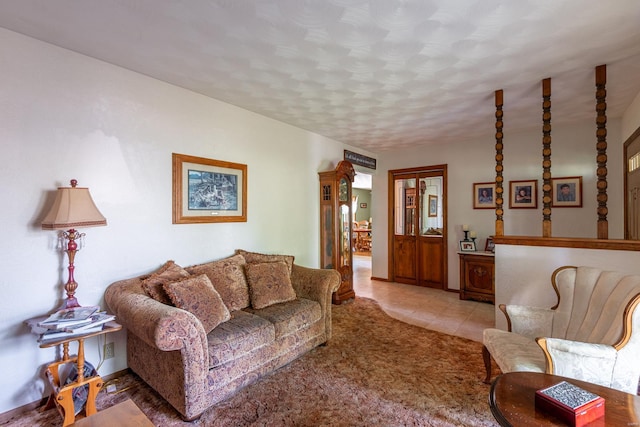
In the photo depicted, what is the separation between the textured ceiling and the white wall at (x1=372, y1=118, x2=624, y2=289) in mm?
757

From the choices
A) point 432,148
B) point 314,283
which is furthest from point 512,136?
point 314,283

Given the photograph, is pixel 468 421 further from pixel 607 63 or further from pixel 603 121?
pixel 607 63

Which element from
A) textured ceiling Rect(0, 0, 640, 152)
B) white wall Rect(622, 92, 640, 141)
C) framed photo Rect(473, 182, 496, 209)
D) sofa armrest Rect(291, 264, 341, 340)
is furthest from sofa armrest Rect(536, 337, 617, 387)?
framed photo Rect(473, 182, 496, 209)

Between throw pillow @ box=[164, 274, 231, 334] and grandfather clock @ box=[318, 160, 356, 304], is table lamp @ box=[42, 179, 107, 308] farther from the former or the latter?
grandfather clock @ box=[318, 160, 356, 304]

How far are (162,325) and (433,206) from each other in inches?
190

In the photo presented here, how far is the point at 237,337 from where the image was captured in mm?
2150

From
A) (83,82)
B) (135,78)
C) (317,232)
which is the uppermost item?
(135,78)

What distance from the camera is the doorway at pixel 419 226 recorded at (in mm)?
5246

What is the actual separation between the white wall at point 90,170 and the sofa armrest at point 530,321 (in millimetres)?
2724

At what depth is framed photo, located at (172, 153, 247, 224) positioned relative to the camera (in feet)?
9.25

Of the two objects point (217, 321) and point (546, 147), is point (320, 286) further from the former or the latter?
point (546, 147)

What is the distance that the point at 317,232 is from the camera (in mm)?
4520

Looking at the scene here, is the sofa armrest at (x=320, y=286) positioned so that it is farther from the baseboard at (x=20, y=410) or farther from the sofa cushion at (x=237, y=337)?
the baseboard at (x=20, y=410)

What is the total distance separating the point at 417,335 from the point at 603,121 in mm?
2620
